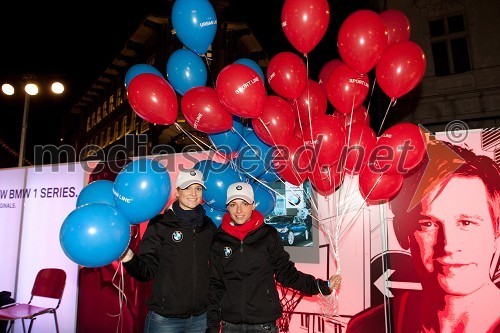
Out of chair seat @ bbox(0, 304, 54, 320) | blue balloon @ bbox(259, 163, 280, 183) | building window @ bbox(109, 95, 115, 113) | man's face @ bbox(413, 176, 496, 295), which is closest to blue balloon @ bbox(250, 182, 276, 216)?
blue balloon @ bbox(259, 163, 280, 183)

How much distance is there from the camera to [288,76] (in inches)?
101

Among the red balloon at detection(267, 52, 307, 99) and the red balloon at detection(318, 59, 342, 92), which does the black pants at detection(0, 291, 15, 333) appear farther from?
the red balloon at detection(318, 59, 342, 92)

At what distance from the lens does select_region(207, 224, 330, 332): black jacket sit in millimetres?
2256

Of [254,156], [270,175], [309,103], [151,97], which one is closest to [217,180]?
[254,156]

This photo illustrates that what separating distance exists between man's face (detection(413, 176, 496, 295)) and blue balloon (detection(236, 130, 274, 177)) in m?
1.43

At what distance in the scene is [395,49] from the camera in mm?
2459

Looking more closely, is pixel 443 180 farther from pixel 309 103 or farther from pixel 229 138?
pixel 229 138

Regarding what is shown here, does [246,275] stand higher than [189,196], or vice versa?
[189,196]

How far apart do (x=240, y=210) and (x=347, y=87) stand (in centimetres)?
117

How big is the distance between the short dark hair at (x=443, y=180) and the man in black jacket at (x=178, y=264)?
176 centimetres

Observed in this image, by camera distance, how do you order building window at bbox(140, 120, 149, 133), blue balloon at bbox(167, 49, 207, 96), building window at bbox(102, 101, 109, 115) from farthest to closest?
building window at bbox(102, 101, 109, 115), building window at bbox(140, 120, 149, 133), blue balloon at bbox(167, 49, 207, 96)

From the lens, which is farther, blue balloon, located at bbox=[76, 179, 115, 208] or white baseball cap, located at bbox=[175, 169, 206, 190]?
blue balloon, located at bbox=[76, 179, 115, 208]

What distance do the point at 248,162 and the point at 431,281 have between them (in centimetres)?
183

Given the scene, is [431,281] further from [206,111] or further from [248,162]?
[206,111]
